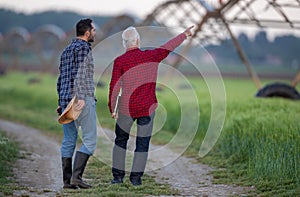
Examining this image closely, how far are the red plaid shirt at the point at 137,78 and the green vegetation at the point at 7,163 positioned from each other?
5.05 ft

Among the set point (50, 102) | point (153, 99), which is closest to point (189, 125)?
point (153, 99)

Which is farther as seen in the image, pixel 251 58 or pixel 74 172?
pixel 251 58

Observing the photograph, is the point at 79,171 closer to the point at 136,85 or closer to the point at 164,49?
the point at 136,85

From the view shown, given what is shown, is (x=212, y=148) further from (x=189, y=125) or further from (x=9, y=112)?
(x=9, y=112)

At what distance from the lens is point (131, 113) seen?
25.3 ft

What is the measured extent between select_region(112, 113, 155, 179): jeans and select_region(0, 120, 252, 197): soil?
0.53 metres

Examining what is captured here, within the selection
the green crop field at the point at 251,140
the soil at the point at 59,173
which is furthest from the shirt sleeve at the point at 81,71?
the green crop field at the point at 251,140

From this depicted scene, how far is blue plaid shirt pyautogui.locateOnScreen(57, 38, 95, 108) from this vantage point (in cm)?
745

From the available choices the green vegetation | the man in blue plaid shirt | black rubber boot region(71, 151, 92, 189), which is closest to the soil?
the green vegetation

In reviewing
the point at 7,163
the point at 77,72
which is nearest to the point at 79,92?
the point at 77,72

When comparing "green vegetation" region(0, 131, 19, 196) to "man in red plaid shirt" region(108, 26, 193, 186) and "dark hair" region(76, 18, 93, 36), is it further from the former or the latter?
"dark hair" region(76, 18, 93, 36)

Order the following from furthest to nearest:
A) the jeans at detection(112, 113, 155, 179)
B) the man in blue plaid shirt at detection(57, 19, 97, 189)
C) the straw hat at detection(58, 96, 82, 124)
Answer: the jeans at detection(112, 113, 155, 179)
the man in blue plaid shirt at detection(57, 19, 97, 189)
the straw hat at detection(58, 96, 82, 124)

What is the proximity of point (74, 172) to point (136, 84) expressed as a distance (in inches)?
49.8

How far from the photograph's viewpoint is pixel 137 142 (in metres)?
7.86
